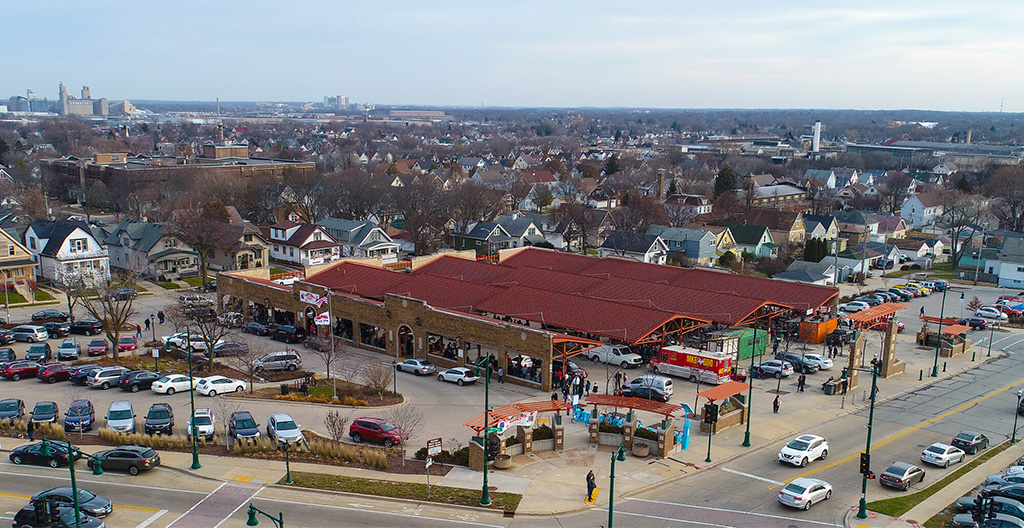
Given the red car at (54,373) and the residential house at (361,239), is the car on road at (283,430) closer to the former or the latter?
the red car at (54,373)

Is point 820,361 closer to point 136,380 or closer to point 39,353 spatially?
point 136,380

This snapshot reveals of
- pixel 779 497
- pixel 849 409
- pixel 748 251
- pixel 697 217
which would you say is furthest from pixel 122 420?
pixel 697 217

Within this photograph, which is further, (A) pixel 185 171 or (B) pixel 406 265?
(A) pixel 185 171

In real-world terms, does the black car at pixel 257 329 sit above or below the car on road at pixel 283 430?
below

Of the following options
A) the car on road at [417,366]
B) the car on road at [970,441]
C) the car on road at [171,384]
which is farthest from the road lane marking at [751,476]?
the car on road at [171,384]

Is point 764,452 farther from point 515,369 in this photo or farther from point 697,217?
point 697,217

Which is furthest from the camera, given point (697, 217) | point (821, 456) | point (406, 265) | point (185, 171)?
point (185, 171)

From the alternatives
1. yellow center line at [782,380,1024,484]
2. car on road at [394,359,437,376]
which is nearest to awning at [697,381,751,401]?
yellow center line at [782,380,1024,484]

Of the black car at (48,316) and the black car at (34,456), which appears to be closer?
the black car at (34,456)
